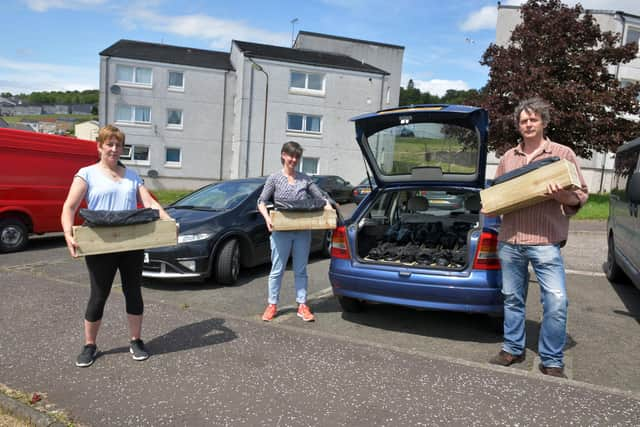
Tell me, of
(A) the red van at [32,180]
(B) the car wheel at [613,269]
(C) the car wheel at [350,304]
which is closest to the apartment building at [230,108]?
(A) the red van at [32,180]

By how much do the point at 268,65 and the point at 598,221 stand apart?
21.9 meters

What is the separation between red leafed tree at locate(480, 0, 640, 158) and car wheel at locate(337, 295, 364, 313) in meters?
16.2

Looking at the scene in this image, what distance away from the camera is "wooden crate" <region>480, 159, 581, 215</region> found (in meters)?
3.42

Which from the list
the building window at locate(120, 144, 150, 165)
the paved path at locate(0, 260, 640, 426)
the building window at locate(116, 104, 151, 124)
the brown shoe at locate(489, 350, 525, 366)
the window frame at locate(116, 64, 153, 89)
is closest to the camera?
the paved path at locate(0, 260, 640, 426)

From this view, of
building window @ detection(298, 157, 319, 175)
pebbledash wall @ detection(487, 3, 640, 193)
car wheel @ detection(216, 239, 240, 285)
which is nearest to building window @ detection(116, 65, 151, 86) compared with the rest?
building window @ detection(298, 157, 319, 175)

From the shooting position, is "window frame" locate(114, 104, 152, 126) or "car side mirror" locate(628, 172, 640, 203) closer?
"car side mirror" locate(628, 172, 640, 203)

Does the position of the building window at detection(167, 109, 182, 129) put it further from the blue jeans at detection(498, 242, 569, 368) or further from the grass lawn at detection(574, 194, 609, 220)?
the blue jeans at detection(498, 242, 569, 368)

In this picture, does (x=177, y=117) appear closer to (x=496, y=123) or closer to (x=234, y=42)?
(x=234, y=42)

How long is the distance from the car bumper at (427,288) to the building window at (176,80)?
29.5 m

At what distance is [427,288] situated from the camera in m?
4.50

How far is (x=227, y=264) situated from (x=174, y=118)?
90.8ft

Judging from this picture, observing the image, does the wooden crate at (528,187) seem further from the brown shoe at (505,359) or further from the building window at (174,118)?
the building window at (174,118)

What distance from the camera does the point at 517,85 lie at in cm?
2014

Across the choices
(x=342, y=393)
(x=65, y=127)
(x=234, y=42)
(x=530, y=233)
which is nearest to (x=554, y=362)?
(x=530, y=233)
